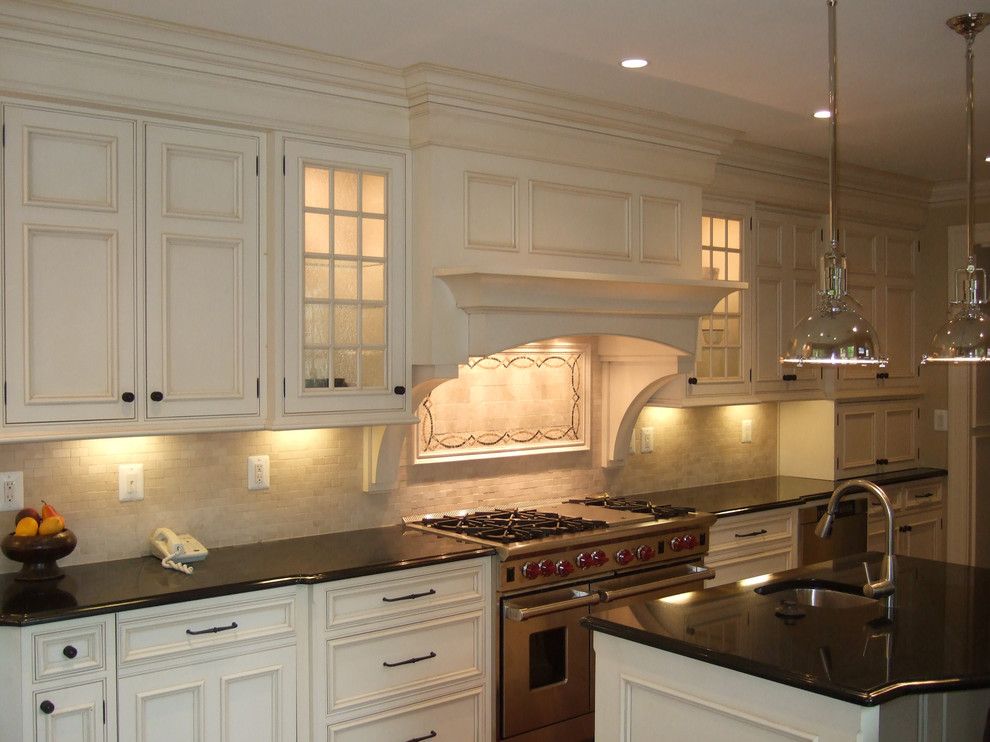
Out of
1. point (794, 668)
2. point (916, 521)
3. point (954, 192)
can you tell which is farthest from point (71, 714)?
point (954, 192)

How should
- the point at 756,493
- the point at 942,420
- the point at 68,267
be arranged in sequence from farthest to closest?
the point at 942,420 < the point at 756,493 < the point at 68,267

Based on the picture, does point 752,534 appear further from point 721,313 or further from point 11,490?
point 11,490

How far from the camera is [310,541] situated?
365 cm

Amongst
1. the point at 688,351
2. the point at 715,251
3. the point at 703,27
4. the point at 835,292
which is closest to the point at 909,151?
the point at 715,251

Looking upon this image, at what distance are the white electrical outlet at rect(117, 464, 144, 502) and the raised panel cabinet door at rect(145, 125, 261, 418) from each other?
0.33m

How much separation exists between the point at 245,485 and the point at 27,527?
79 centimetres

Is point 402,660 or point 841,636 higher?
point 841,636

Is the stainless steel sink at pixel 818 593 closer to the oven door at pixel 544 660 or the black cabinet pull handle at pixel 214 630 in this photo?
the oven door at pixel 544 660

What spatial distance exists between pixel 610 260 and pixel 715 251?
34.3 inches

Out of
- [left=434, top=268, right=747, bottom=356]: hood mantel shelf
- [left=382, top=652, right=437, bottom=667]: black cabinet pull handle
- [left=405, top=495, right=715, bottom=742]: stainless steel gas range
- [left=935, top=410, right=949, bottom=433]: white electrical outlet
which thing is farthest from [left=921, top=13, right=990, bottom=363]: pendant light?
[left=935, top=410, right=949, bottom=433]: white electrical outlet

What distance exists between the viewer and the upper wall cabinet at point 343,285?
336 cm

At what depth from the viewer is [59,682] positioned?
2.70m

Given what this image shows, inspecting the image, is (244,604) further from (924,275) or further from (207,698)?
(924,275)

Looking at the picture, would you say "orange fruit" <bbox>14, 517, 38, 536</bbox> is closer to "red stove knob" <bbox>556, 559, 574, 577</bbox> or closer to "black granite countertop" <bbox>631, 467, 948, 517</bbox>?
"red stove knob" <bbox>556, 559, 574, 577</bbox>
